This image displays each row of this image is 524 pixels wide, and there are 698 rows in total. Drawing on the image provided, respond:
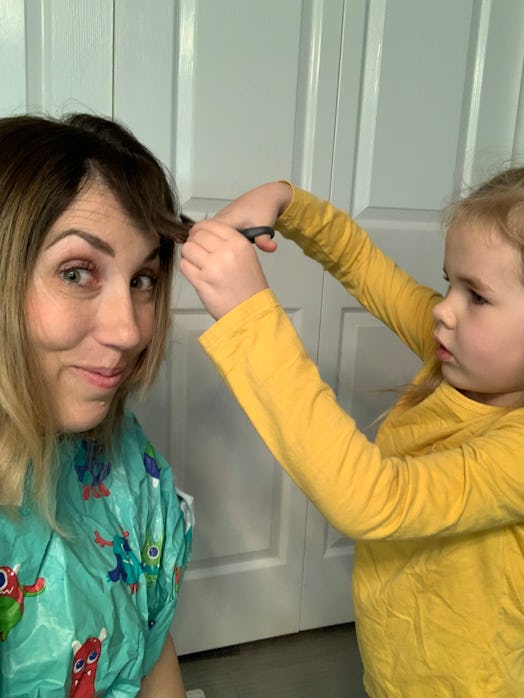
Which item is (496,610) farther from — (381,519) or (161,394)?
(161,394)

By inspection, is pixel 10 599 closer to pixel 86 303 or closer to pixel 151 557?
pixel 151 557

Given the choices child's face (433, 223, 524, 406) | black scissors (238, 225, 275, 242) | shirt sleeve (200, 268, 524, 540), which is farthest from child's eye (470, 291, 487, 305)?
black scissors (238, 225, 275, 242)

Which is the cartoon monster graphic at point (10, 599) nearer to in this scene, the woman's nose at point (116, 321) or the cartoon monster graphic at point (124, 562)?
the cartoon monster graphic at point (124, 562)

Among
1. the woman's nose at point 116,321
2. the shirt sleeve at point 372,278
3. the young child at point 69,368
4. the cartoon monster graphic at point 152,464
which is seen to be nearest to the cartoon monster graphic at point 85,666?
the young child at point 69,368

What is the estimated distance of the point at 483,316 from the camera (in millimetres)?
756

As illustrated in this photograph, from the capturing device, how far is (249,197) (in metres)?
0.74

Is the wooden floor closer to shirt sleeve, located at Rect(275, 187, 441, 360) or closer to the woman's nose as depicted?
shirt sleeve, located at Rect(275, 187, 441, 360)

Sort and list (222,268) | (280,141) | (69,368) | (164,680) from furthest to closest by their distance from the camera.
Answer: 1. (280,141)
2. (164,680)
3. (69,368)
4. (222,268)

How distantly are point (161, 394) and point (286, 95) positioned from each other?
0.66 m

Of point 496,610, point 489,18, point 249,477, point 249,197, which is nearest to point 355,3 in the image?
point 489,18

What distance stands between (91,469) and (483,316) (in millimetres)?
531

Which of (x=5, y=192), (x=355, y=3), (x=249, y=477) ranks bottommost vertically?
(x=249, y=477)

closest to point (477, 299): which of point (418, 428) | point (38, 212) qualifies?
point (418, 428)

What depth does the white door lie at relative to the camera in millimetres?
1144
